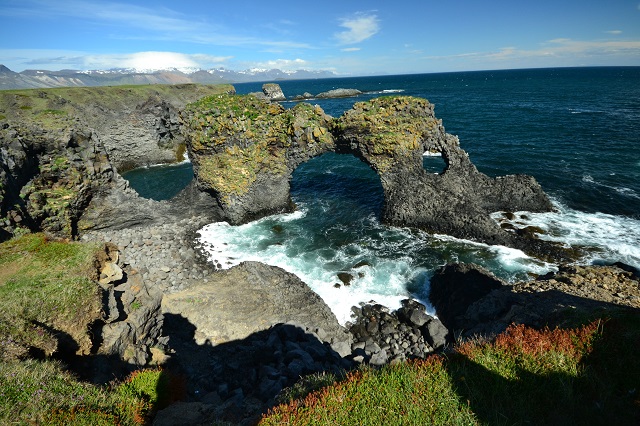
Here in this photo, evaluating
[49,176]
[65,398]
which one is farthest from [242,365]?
[49,176]

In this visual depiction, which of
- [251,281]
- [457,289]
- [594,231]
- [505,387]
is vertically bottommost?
[457,289]

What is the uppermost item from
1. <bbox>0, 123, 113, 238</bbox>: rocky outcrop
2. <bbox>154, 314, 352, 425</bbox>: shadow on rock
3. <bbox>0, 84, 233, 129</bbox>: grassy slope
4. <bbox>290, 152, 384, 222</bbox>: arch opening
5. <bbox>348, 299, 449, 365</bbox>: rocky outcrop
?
<bbox>0, 84, 233, 129</bbox>: grassy slope

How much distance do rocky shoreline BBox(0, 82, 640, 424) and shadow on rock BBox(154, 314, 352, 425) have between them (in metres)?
0.08

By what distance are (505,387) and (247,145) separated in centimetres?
3124

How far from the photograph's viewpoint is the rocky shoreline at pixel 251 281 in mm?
15219

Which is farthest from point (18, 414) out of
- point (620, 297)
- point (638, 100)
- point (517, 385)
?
point (638, 100)

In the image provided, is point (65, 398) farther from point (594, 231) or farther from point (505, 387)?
point (594, 231)

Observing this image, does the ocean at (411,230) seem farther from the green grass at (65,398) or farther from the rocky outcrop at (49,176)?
the green grass at (65,398)

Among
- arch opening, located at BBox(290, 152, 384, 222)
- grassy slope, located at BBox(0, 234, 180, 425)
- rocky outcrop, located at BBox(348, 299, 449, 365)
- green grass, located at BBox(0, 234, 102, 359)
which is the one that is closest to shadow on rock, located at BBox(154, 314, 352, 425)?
grassy slope, located at BBox(0, 234, 180, 425)

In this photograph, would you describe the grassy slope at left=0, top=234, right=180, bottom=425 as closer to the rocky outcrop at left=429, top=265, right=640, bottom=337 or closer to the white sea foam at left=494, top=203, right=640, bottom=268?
the rocky outcrop at left=429, top=265, right=640, bottom=337

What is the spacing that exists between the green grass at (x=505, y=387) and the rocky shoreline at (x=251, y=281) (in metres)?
3.17

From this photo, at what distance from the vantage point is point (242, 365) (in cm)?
1702

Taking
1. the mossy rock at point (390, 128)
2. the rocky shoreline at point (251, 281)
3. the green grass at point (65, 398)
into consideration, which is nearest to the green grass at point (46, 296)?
the rocky shoreline at point (251, 281)

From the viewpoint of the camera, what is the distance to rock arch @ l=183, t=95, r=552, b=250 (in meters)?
33.1
